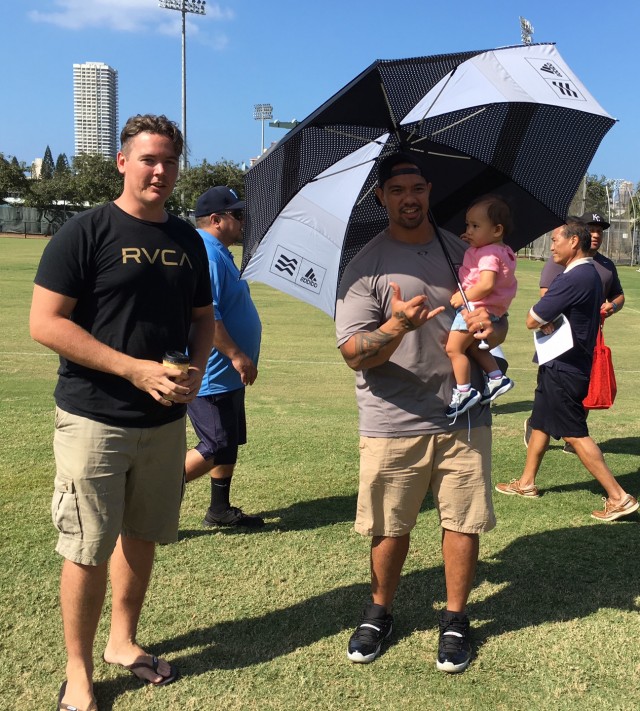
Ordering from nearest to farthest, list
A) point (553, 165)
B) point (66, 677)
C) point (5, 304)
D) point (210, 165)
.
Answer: point (66, 677) < point (553, 165) < point (5, 304) < point (210, 165)

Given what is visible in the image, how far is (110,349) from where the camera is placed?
287 cm

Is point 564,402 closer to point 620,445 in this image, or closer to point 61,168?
point 620,445

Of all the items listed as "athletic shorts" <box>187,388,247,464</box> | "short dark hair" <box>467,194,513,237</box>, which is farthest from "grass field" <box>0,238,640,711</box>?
"short dark hair" <box>467,194,513,237</box>

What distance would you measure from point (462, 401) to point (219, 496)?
2.17 meters

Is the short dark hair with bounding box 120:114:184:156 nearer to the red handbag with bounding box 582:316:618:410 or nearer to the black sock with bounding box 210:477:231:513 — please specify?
the black sock with bounding box 210:477:231:513

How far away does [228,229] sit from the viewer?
483 centimetres

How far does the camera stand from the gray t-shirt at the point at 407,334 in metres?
3.37

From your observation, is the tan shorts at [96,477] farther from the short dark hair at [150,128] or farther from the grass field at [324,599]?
the short dark hair at [150,128]

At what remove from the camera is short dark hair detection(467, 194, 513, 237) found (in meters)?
3.39

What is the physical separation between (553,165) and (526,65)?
1.88ft

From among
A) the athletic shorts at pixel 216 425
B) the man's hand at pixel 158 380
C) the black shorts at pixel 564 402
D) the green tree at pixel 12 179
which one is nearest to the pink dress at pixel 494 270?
the man's hand at pixel 158 380

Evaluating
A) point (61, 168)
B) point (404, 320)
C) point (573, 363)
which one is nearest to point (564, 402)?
point (573, 363)

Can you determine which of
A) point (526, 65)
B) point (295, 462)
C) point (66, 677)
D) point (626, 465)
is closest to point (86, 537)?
point (66, 677)

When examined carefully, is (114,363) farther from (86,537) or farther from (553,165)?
(553,165)
